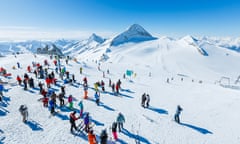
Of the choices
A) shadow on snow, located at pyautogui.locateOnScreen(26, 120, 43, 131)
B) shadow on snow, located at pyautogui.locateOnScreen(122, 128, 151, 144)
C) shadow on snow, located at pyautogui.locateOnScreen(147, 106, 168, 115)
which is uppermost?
shadow on snow, located at pyautogui.locateOnScreen(26, 120, 43, 131)

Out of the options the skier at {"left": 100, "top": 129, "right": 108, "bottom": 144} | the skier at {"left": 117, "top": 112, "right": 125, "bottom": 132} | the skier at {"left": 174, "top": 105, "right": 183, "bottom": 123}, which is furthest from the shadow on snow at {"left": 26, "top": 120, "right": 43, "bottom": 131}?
the skier at {"left": 174, "top": 105, "right": 183, "bottom": 123}

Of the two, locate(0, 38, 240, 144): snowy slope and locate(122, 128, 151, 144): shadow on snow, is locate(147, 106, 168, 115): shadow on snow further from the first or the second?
locate(122, 128, 151, 144): shadow on snow

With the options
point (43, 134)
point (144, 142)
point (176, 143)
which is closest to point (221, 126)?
point (176, 143)

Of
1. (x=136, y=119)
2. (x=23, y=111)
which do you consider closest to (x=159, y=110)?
(x=136, y=119)

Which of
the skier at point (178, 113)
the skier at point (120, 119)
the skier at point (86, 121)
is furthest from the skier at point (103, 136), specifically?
the skier at point (178, 113)

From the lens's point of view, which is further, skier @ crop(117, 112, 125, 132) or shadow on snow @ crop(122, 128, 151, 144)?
skier @ crop(117, 112, 125, 132)

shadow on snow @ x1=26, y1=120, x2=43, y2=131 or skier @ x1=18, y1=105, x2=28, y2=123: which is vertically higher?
skier @ x1=18, y1=105, x2=28, y2=123

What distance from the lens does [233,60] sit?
12300 cm

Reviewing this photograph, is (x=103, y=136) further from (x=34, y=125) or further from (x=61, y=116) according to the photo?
(x=34, y=125)

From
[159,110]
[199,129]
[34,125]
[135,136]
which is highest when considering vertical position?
[34,125]

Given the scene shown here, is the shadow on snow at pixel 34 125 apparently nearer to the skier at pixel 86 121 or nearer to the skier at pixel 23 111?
the skier at pixel 23 111

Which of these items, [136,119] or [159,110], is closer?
[136,119]

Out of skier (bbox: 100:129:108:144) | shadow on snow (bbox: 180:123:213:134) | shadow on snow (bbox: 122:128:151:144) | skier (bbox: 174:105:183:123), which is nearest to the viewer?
skier (bbox: 100:129:108:144)

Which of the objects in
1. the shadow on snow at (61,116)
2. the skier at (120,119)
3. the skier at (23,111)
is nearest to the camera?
the skier at (23,111)
